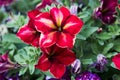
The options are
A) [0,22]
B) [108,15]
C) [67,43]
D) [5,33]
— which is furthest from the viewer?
[0,22]

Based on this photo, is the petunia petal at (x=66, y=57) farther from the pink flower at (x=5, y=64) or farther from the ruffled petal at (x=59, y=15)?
the pink flower at (x=5, y=64)

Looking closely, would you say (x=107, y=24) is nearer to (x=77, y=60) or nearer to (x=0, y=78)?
(x=77, y=60)

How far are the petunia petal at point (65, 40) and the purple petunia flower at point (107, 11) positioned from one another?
0.17 metres

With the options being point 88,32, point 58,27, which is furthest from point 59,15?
point 88,32

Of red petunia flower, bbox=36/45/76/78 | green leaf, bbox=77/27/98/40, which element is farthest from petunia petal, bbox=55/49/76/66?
green leaf, bbox=77/27/98/40

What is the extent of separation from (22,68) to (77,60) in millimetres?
173

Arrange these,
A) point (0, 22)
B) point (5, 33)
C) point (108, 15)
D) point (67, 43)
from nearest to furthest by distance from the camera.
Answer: point (67, 43) < point (108, 15) < point (5, 33) < point (0, 22)

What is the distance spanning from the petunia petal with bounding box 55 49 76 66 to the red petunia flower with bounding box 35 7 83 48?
47 millimetres

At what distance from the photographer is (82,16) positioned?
103 centimetres

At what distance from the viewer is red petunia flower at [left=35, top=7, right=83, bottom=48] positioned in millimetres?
872

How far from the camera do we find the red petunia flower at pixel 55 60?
90 cm

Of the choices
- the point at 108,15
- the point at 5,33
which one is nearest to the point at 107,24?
the point at 108,15

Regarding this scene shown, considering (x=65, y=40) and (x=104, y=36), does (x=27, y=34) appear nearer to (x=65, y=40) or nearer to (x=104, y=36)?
(x=65, y=40)

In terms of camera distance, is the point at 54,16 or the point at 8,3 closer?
the point at 54,16
